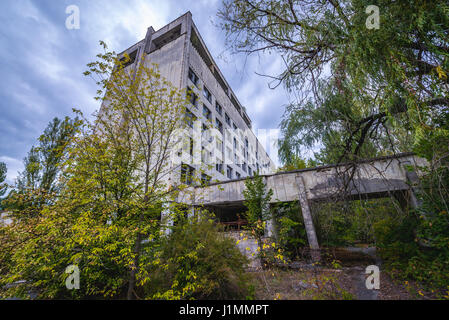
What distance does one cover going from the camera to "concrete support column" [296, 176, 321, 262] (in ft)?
29.7

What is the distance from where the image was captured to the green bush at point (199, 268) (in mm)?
4973

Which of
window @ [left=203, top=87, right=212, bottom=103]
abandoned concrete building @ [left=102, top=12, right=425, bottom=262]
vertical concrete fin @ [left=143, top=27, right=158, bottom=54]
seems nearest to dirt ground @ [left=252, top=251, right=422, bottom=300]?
abandoned concrete building @ [left=102, top=12, right=425, bottom=262]

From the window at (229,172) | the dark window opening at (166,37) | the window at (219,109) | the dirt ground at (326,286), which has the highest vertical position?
the dark window opening at (166,37)

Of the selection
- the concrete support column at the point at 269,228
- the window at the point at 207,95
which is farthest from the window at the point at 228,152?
the concrete support column at the point at 269,228

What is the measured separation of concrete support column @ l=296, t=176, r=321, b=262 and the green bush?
5.25 metres

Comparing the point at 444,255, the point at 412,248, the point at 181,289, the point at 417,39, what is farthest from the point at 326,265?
the point at 417,39

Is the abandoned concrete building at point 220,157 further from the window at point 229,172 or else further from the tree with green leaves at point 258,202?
the tree with green leaves at point 258,202

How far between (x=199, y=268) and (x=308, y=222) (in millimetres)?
7210

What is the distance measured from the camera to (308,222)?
9.73m

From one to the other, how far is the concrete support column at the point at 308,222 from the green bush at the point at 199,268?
17.2 feet

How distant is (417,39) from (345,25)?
52.2 inches

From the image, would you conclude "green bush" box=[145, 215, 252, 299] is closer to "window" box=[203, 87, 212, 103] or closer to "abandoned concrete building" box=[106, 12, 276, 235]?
"abandoned concrete building" box=[106, 12, 276, 235]

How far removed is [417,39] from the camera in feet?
10.6
